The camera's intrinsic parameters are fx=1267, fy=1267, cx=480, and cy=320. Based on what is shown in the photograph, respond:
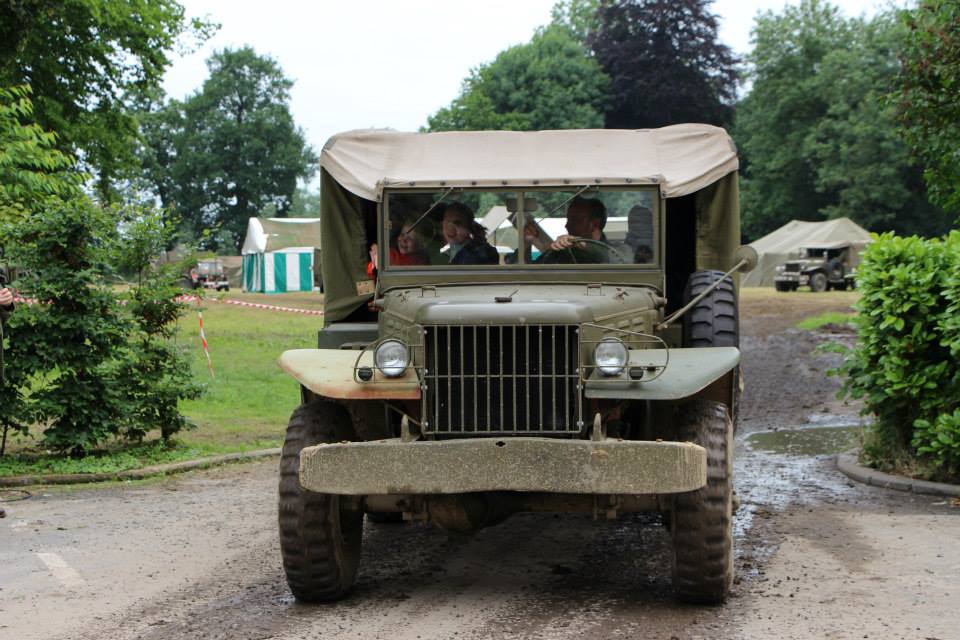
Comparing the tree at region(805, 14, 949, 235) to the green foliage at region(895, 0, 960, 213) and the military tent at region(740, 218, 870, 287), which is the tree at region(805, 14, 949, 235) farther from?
the green foliage at region(895, 0, 960, 213)

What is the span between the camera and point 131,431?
11.4 m

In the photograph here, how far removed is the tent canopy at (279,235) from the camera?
5256cm

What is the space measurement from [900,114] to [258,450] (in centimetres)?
835

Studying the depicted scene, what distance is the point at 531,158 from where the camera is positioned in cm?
840

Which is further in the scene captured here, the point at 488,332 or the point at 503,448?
the point at 488,332

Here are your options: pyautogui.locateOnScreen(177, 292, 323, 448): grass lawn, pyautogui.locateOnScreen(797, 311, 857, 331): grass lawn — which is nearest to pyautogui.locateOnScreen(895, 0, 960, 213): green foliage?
pyautogui.locateOnScreen(177, 292, 323, 448): grass lawn

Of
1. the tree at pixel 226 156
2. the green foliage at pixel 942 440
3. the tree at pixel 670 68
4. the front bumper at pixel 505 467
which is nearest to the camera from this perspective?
the front bumper at pixel 505 467

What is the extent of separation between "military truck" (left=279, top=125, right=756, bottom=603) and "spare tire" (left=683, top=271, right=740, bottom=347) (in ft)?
0.05

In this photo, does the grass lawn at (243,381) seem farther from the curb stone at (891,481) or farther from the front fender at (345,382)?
the curb stone at (891,481)

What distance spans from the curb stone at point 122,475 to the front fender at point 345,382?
4180 millimetres

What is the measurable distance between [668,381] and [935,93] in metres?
9.63

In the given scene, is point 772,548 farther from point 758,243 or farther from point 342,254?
point 758,243

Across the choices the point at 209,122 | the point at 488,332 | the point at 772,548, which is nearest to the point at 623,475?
the point at 488,332

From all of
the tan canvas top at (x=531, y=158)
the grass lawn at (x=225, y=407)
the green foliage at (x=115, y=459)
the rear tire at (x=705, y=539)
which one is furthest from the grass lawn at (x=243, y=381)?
the rear tire at (x=705, y=539)
